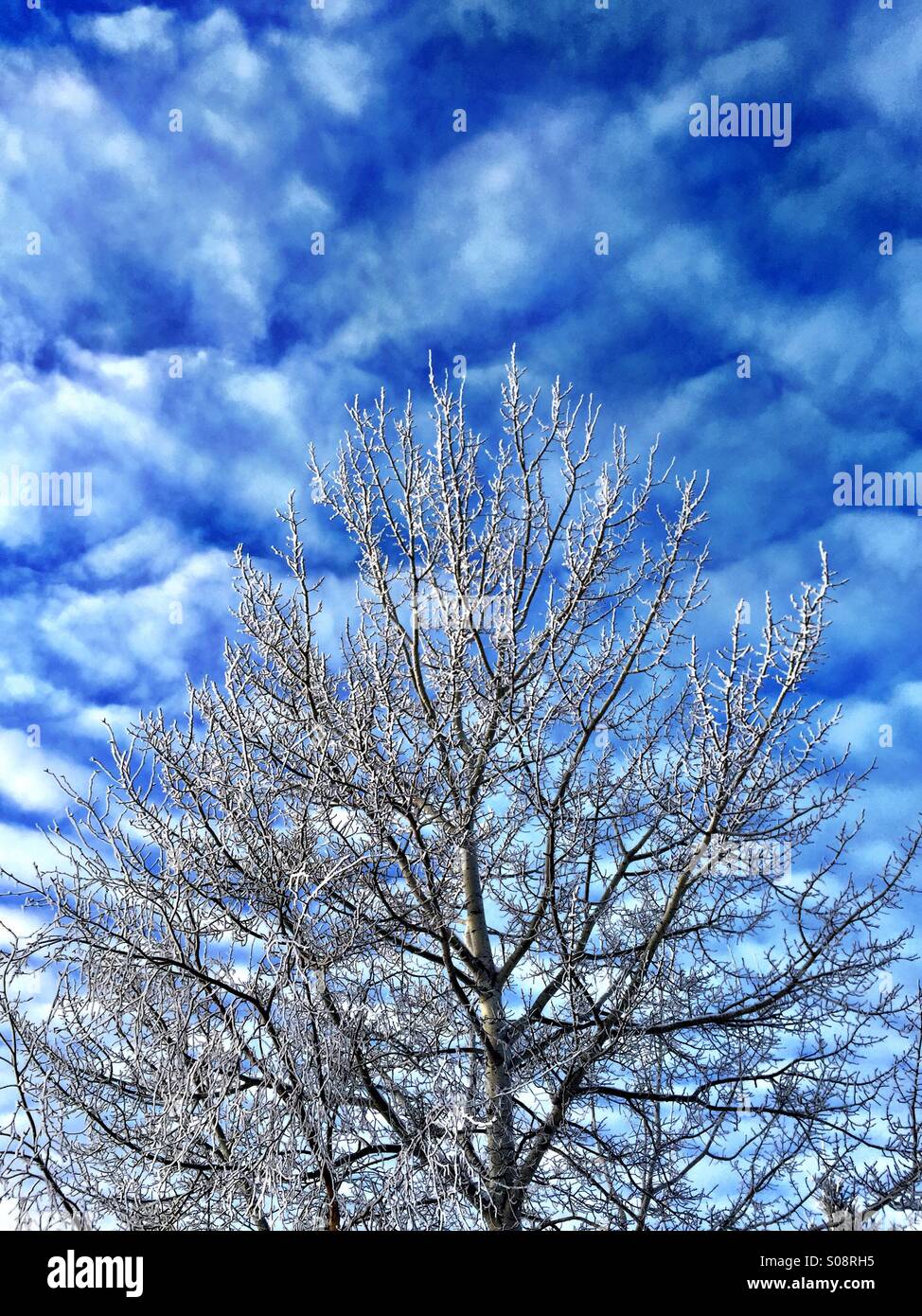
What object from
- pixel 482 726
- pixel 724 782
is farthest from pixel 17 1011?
pixel 724 782

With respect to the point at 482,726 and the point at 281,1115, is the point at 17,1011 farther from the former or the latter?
the point at 482,726

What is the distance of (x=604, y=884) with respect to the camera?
7582 mm

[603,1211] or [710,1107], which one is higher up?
[710,1107]

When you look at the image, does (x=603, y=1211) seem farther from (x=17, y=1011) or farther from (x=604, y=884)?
(x=17, y=1011)

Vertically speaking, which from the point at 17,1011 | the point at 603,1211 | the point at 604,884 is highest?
the point at 604,884

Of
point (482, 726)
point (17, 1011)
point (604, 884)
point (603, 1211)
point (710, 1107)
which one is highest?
point (482, 726)

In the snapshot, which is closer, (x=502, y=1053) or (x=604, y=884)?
(x=502, y=1053)

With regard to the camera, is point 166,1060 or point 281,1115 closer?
point 281,1115

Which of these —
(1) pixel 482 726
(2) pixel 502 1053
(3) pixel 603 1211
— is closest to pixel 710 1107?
(3) pixel 603 1211
